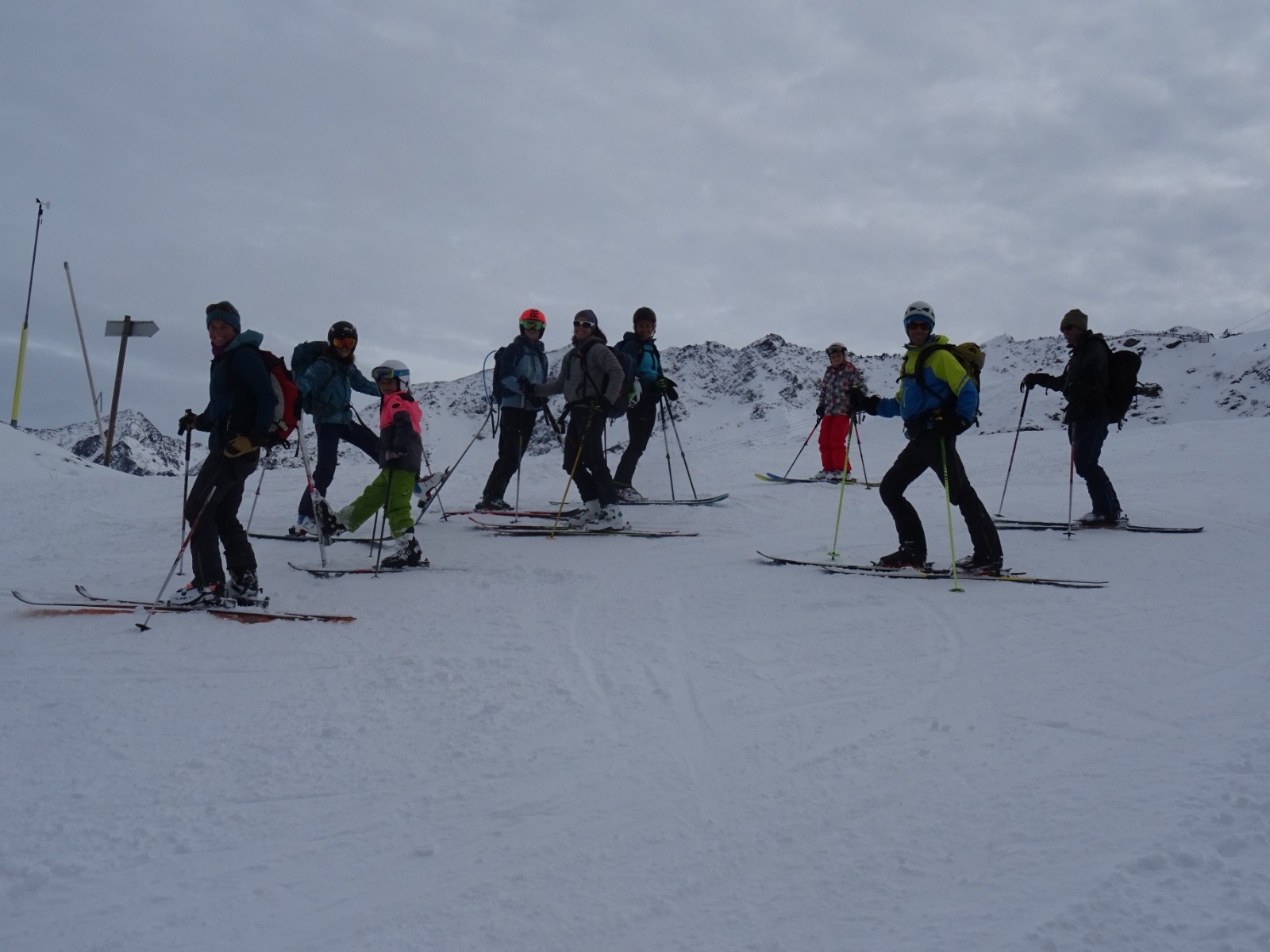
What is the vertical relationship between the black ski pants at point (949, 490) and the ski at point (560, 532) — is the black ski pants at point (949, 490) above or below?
above

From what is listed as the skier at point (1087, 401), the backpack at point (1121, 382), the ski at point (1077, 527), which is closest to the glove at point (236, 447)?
the ski at point (1077, 527)

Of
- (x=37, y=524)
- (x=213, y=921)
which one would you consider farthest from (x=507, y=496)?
(x=213, y=921)

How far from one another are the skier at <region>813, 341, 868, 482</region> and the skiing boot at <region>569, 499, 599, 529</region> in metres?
4.15

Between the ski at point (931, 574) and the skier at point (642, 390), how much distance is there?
9.76 ft

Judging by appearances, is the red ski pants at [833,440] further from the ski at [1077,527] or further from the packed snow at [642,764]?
the packed snow at [642,764]

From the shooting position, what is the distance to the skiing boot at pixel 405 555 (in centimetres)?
642

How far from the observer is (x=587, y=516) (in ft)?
26.9

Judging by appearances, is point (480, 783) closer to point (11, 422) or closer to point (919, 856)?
point (919, 856)

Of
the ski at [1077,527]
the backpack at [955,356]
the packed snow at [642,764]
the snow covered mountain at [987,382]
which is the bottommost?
the packed snow at [642,764]

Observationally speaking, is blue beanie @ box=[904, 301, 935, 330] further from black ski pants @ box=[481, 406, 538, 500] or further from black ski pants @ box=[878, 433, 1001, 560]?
black ski pants @ box=[481, 406, 538, 500]

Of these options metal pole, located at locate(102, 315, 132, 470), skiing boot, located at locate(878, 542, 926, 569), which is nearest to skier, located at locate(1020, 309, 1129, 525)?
skiing boot, located at locate(878, 542, 926, 569)

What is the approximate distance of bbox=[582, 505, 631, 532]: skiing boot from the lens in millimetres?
7977

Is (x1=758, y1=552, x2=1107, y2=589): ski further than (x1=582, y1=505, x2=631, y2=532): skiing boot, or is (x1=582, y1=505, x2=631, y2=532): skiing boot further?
(x1=582, y1=505, x2=631, y2=532): skiing boot

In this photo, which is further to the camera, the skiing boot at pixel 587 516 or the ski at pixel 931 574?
the skiing boot at pixel 587 516
